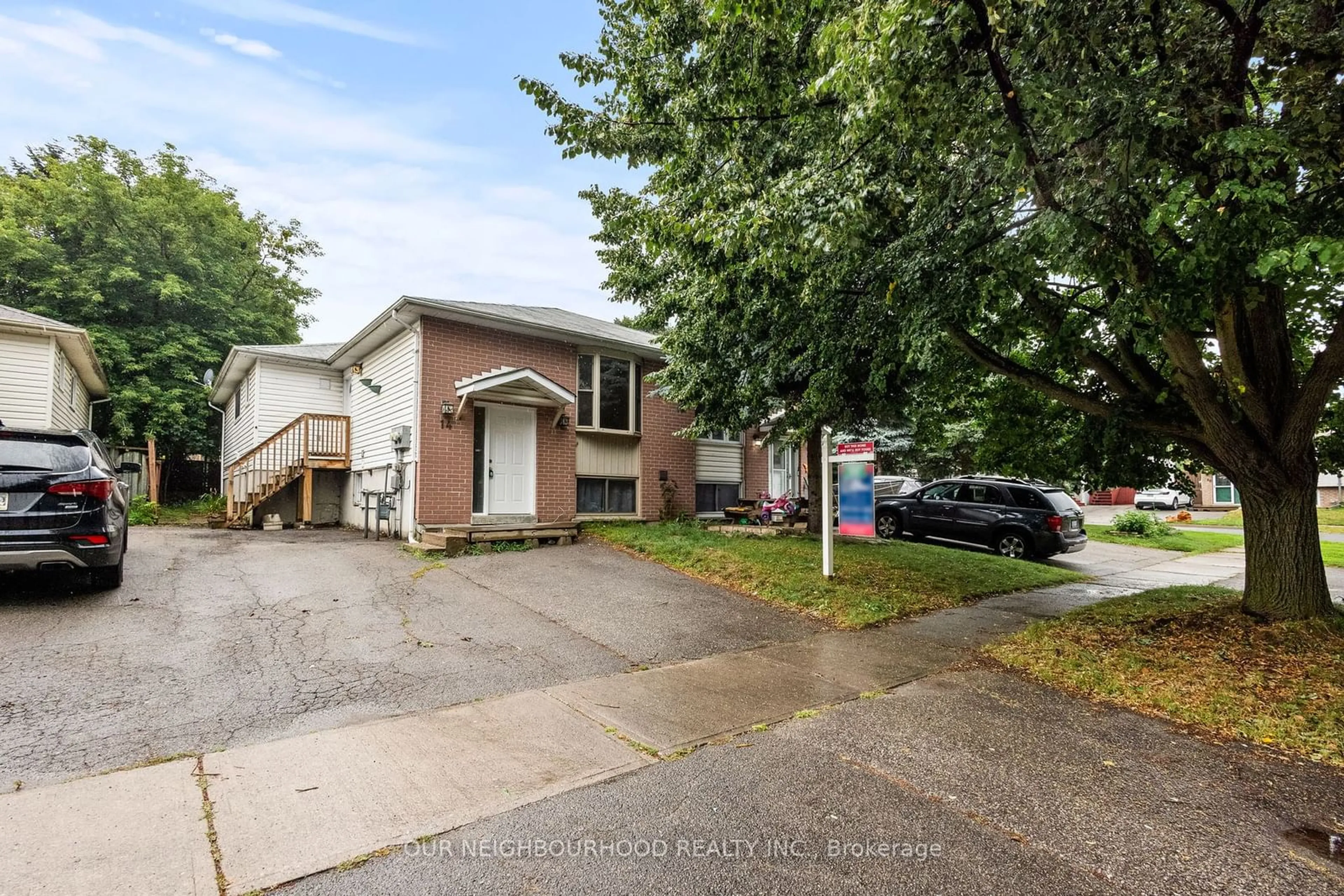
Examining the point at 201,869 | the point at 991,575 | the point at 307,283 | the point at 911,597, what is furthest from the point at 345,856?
the point at 307,283

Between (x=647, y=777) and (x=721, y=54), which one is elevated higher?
(x=721, y=54)

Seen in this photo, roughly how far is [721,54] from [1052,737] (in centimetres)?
640

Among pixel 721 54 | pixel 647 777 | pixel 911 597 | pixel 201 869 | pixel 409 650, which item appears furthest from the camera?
pixel 911 597

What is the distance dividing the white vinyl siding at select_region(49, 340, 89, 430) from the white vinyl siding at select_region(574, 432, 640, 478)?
906 centimetres

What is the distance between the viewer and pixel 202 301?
22281mm

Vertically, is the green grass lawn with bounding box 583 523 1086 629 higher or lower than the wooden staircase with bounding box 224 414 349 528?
lower

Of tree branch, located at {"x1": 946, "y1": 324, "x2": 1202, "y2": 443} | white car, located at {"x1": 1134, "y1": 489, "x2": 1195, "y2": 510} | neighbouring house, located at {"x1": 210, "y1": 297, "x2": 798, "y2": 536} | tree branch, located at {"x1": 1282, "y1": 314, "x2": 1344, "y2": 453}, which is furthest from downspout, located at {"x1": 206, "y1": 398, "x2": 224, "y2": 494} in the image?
white car, located at {"x1": 1134, "y1": 489, "x2": 1195, "y2": 510}

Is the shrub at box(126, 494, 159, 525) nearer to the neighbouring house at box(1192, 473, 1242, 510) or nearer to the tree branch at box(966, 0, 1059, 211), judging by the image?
the tree branch at box(966, 0, 1059, 211)

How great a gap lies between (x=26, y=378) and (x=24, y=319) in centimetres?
119

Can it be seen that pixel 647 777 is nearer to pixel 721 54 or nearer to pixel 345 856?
pixel 345 856

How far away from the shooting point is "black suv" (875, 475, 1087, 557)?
11.8 m

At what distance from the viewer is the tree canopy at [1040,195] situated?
13.5ft

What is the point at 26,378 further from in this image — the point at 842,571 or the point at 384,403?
the point at 842,571

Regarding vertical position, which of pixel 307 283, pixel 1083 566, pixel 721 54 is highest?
pixel 307 283
